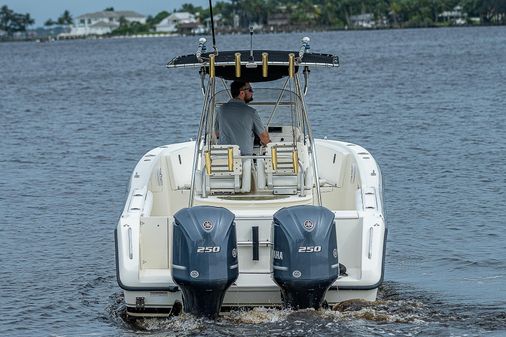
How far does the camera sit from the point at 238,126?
11523 millimetres

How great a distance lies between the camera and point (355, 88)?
4138 cm

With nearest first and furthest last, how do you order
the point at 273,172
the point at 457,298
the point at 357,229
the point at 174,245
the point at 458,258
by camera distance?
the point at 174,245, the point at 357,229, the point at 273,172, the point at 457,298, the point at 458,258

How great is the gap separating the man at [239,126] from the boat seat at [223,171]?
0.54 meters

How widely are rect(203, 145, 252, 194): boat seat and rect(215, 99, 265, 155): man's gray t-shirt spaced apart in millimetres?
536

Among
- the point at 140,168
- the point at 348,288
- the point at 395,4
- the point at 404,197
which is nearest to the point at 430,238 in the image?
the point at 404,197

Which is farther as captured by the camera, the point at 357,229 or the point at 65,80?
the point at 65,80

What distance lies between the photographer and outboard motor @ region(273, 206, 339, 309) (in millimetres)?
9430

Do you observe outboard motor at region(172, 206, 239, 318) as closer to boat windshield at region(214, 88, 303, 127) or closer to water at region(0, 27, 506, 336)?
water at region(0, 27, 506, 336)

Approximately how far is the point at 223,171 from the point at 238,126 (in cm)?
76

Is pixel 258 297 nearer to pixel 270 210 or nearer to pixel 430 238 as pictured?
pixel 270 210

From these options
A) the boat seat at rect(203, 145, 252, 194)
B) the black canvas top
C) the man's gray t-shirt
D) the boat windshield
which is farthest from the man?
the boat windshield

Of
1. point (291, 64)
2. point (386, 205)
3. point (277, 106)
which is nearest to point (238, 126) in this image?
point (291, 64)

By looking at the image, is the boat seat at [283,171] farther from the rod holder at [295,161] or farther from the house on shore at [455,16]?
the house on shore at [455,16]

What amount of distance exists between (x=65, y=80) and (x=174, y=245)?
160 feet
